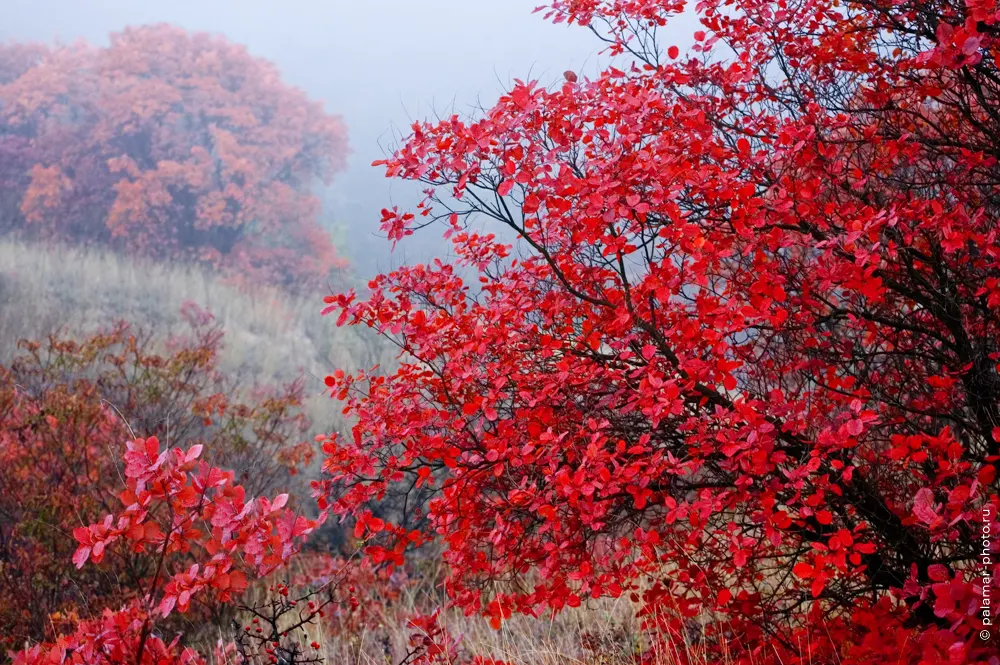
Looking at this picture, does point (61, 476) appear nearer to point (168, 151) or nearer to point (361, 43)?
point (168, 151)

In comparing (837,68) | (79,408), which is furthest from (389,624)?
(837,68)

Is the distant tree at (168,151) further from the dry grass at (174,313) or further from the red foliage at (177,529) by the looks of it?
the red foliage at (177,529)

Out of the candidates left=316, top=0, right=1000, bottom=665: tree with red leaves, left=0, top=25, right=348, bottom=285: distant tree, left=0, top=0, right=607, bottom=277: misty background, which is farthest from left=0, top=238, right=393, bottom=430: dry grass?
left=0, top=0, right=607, bottom=277: misty background

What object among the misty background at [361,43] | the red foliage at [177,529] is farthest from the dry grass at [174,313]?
the misty background at [361,43]

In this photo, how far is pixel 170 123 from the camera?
67.3 feet

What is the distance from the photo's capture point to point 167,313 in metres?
13.0

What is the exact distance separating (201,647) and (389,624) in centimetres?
137

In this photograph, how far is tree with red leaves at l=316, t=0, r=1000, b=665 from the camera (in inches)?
104

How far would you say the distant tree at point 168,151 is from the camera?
60.8 feet

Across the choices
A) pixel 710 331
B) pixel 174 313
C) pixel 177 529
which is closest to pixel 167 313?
pixel 174 313

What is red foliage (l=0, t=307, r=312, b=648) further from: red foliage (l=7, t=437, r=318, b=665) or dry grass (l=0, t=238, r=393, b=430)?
dry grass (l=0, t=238, r=393, b=430)

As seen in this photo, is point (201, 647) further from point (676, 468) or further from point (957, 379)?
point (957, 379)

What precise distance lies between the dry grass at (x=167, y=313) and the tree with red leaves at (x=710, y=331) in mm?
6629

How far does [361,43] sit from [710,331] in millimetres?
44759
